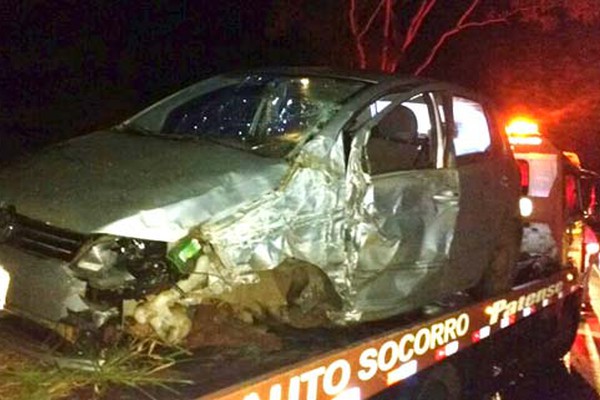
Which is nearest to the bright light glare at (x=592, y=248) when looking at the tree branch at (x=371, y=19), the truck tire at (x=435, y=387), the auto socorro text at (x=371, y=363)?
the truck tire at (x=435, y=387)

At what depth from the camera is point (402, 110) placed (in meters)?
5.85


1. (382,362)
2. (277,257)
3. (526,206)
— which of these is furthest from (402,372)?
(526,206)

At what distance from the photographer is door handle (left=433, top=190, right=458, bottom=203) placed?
588cm

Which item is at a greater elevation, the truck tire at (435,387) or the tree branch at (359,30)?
the tree branch at (359,30)

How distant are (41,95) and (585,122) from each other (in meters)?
18.1

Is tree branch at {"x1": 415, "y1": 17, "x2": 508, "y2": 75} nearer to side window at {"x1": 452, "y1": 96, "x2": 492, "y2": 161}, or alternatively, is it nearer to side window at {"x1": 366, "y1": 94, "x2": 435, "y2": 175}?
side window at {"x1": 452, "y1": 96, "x2": 492, "y2": 161}

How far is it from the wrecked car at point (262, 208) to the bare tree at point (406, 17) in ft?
56.9

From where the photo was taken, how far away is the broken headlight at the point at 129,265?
4.37 meters

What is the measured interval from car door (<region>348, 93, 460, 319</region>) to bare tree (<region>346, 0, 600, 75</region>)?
1746 cm

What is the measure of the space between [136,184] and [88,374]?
3.18 feet

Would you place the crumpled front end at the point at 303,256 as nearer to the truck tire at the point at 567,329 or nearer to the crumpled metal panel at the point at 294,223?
the crumpled metal panel at the point at 294,223

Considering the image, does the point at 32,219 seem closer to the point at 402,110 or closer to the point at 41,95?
the point at 402,110

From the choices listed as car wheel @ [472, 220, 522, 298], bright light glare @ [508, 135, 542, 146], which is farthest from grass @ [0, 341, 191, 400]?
bright light glare @ [508, 135, 542, 146]

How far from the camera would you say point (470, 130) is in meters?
6.64
